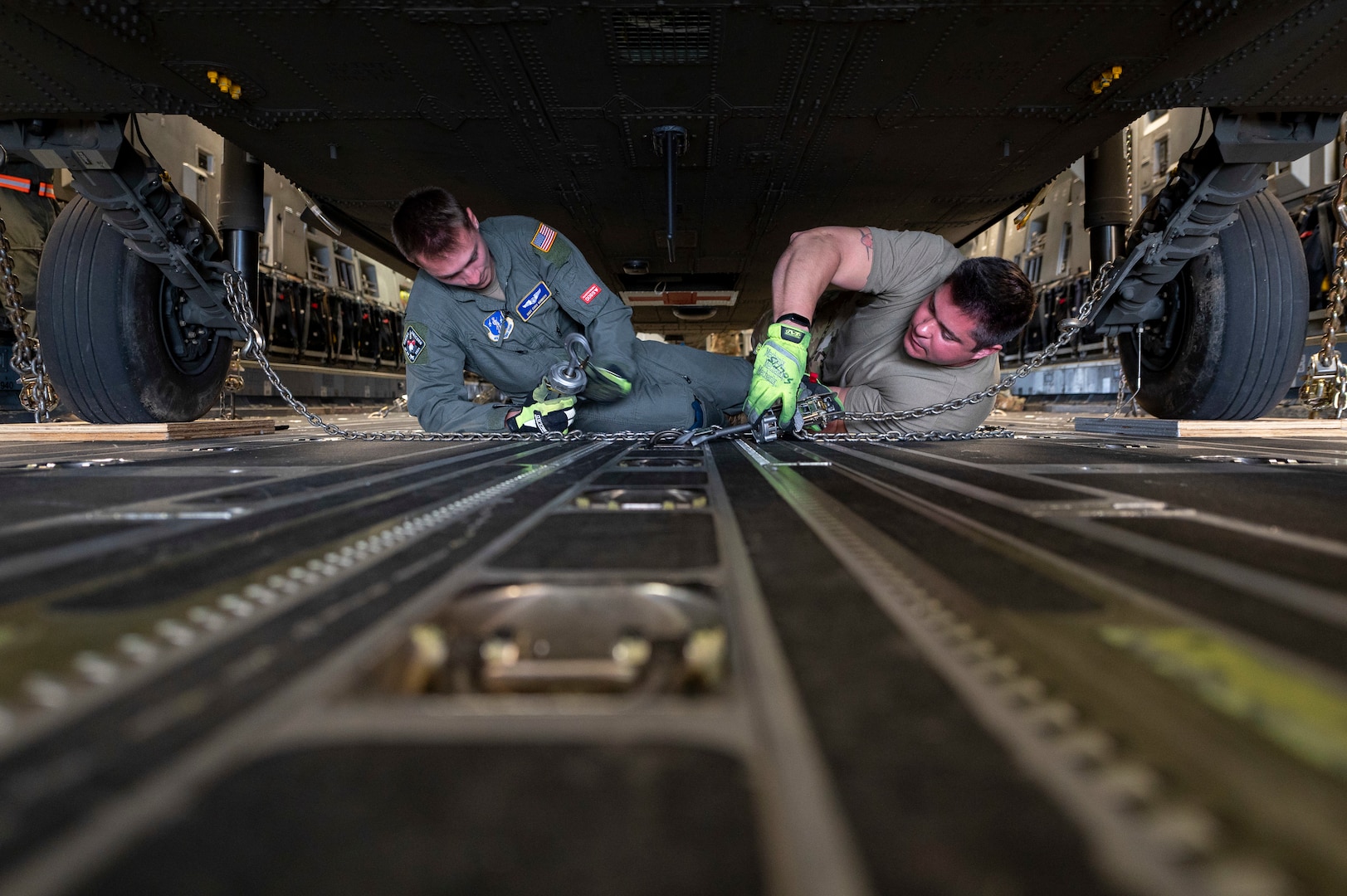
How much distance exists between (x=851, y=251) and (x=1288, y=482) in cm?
204

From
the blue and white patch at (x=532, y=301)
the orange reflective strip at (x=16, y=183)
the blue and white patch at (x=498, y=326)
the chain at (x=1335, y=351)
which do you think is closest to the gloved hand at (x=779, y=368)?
the blue and white patch at (x=532, y=301)

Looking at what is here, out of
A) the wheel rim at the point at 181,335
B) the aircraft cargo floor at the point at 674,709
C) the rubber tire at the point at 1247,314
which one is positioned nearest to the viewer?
the aircraft cargo floor at the point at 674,709

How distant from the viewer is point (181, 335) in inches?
134

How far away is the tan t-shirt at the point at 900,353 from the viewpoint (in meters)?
3.32

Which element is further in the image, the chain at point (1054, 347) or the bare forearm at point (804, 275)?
the bare forearm at point (804, 275)

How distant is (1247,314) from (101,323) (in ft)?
17.0

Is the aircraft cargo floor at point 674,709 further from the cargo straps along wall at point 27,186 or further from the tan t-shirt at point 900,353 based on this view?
the cargo straps along wall at point 27,186

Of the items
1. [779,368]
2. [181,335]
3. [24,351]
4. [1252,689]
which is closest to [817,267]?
[779,368]

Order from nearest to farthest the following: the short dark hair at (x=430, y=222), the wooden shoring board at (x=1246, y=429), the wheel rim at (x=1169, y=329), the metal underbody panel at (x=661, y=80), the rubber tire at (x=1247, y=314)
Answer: the metal underbody panel at (x=661, y=80) < the short dark hair at (x=430, y=222) < the wooden shoring board at (x=1246, y=429) < the rubber tire at (x=1247, y=314) < the wheel rim at (x=1169, y=329)

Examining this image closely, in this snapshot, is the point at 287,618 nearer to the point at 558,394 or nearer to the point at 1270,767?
the point at 1270,767

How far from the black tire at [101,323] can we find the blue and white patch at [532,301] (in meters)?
1.69

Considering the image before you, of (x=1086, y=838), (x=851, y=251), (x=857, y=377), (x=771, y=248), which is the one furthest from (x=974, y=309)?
(x=1086, y=838)

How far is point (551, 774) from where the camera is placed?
1.25ft

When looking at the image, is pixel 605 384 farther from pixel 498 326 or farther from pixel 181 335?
pixel 181 335
